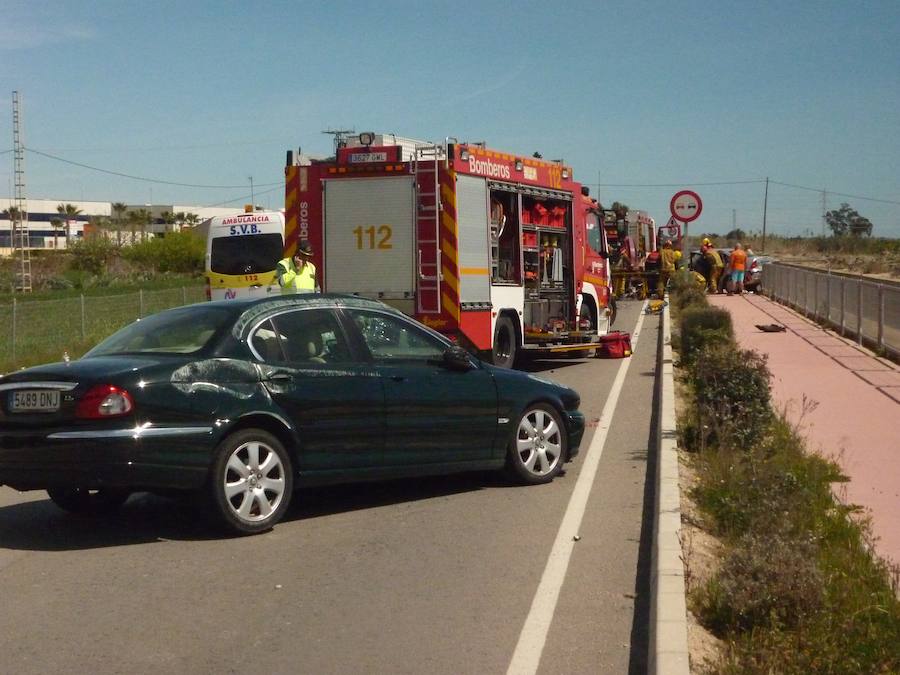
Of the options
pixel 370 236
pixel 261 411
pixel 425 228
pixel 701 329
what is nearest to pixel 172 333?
pixel 261 411

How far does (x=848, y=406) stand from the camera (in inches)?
536

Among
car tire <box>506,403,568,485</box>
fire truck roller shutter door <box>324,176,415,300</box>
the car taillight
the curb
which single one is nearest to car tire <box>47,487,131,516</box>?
the car taillight

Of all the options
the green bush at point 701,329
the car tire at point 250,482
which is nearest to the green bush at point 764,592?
the car tire at point 250,482

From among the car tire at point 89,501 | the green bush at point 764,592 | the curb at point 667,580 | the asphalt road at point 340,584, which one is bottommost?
the asphalt road at point 340,584

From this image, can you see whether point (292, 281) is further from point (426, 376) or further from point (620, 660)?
point (620, 660)

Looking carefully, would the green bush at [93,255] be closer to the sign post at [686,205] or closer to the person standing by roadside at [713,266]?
the person standing by roadside at [713,266]

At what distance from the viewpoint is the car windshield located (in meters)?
8.16

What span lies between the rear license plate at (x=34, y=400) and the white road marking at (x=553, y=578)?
3.19 m

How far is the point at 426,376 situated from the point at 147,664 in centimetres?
393

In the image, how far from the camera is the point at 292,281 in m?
15.1

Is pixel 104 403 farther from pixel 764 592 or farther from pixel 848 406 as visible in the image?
pixel 848 406

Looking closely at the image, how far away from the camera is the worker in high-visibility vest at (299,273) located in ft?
49.6

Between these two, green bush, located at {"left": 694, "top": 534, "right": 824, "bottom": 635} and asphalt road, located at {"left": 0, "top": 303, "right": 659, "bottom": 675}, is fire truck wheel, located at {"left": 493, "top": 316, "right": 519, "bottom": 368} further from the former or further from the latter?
green bush, located at {"left": 694, "top": 534, "right": 824, "bottom": 635}

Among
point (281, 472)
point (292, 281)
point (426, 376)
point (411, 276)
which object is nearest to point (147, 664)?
point (281, 472)
